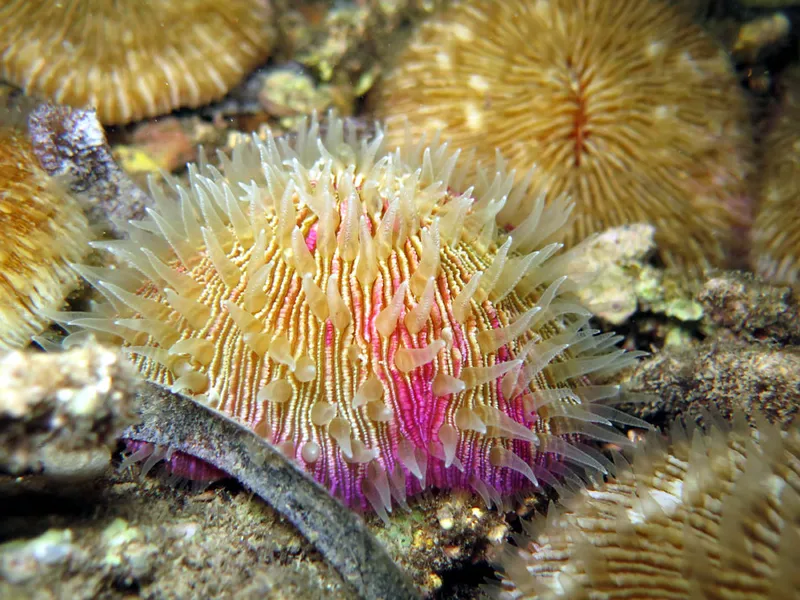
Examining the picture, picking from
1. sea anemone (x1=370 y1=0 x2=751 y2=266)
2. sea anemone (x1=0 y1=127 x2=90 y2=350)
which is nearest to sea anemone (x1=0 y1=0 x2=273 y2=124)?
sea anemone (x1=0 y1=127 x2=90 y2=350)

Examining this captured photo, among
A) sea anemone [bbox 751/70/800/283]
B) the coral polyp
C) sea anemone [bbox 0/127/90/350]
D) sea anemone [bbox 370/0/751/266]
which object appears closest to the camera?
the coral polyp

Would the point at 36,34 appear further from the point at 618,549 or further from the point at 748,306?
the point at 748,306

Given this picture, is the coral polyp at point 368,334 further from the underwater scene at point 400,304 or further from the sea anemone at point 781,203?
the sea anemone at point 781,203

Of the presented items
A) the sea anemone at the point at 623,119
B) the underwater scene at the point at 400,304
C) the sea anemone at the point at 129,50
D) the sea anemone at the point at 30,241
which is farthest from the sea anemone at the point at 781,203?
the sea anemone at the point at 30,241

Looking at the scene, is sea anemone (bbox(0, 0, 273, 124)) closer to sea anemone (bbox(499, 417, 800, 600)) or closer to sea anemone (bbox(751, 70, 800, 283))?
sea anemone (bbox(499, 417, 800, 600))

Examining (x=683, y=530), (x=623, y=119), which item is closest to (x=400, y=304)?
(x=683, y=530)

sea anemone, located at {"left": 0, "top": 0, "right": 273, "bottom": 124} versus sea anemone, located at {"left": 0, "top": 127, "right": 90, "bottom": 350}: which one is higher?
sea anemone, located at {"left": 0, "top": 0, "right": 273, "bottom": 124}
